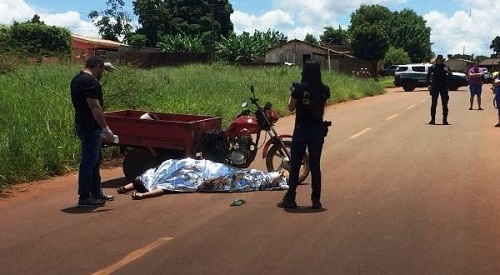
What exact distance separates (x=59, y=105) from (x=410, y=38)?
91665 millimetres

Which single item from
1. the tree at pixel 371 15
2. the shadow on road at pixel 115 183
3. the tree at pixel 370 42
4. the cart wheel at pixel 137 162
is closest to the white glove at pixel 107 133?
the cart wheel at pixel 137 162

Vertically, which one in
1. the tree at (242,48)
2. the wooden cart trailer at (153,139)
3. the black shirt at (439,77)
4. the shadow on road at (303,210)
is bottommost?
the shadow on road at (303,210)

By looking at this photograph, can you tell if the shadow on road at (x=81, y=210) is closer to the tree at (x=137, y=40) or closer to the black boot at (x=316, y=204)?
the black boot at (x=316, y=204)

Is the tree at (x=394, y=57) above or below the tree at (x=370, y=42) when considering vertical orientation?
below

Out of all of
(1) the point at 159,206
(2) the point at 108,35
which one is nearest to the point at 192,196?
(1) the point at 159,206

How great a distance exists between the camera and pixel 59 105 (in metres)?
13.0

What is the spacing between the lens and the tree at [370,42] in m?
71.1

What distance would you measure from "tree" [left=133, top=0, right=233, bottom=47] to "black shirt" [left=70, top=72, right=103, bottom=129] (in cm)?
6610

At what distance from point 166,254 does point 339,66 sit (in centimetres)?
4625

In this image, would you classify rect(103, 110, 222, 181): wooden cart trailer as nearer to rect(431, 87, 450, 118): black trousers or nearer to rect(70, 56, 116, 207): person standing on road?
rect(70, 56, 116, 207): person standing on road

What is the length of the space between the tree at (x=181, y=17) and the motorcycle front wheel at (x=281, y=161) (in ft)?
212

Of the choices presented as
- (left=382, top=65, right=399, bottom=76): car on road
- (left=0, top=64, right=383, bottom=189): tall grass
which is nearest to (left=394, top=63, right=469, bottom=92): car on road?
(left=382, top=65, right=399, bottom=76): car on road

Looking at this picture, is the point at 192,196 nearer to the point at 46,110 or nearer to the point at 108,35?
the point at 46,110

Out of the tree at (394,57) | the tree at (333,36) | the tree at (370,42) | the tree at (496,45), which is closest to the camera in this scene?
the tree at (370,42)
